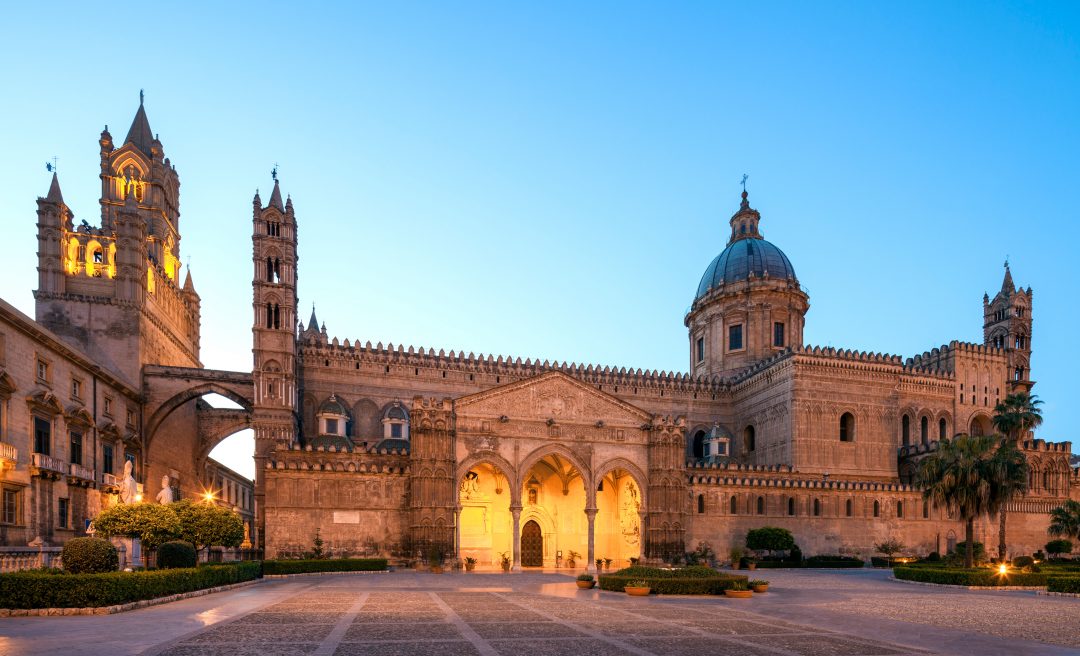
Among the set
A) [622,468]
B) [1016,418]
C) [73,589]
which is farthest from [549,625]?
[1016,418]

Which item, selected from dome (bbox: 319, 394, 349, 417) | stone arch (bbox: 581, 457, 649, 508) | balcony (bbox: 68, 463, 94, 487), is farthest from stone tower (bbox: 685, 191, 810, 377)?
balcony (bbox: 68, 463, 94, 487)

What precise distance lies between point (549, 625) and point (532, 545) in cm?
3187

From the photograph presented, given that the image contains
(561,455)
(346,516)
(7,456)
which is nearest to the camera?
(7,456)

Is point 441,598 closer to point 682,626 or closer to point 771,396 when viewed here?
point 682,626

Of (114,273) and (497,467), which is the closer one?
(497,467)

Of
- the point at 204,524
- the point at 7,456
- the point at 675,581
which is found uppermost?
the point at 7,456

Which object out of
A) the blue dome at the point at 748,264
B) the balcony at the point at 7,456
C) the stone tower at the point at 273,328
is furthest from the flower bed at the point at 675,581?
the blue dome at the point at 748,264

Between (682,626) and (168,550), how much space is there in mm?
17771

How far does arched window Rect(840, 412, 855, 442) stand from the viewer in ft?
191

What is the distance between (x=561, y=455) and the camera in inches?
1784

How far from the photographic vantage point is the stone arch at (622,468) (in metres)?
45.2

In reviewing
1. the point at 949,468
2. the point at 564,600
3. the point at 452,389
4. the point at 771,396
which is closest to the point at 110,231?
the point at 452,389

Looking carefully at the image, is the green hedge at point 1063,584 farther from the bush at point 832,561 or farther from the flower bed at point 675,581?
the bush at point 832,561

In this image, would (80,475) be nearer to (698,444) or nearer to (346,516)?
(346,516)
